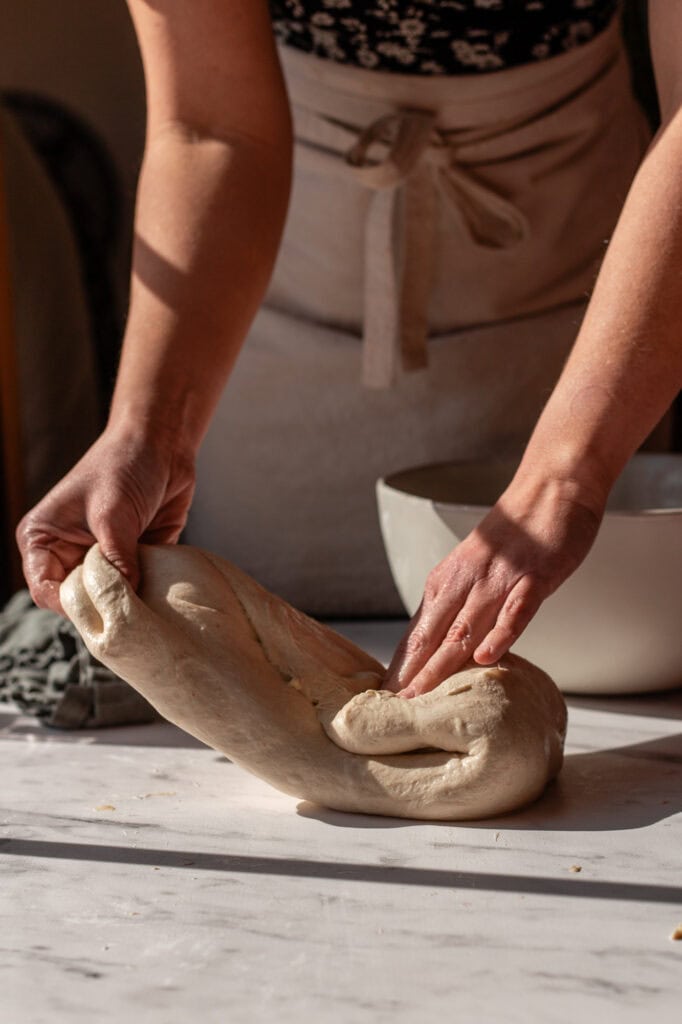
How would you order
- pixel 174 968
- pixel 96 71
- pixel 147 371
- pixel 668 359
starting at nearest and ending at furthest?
1. pixel 174 968
2. pixel 668 359
3. pixel 147 371
4. pixel 96 71

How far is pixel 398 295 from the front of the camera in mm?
1650

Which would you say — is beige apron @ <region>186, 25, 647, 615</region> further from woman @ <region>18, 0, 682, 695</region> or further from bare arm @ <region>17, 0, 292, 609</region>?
bare arm @ <region>17, 0, 292, 609</region>

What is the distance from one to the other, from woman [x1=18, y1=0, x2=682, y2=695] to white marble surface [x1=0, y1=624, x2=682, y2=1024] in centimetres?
17

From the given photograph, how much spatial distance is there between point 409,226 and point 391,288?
83 millimetres

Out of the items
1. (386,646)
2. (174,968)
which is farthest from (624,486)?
(174,968)

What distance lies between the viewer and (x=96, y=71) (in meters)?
2.48

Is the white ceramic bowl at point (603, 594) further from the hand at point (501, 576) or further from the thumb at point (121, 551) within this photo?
the thumb at point (121, 551)

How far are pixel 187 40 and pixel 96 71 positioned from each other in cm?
130

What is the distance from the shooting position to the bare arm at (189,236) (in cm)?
121

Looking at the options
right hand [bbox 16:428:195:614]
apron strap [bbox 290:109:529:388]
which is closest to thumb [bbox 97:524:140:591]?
right hand [bbox 16:428:195:614]

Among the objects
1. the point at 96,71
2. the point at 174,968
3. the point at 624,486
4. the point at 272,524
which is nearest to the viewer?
the point at 174,968

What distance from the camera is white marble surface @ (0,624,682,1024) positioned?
0.80m

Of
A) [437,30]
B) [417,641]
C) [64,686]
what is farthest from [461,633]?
[437,30]

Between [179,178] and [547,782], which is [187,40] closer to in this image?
[179,178]
